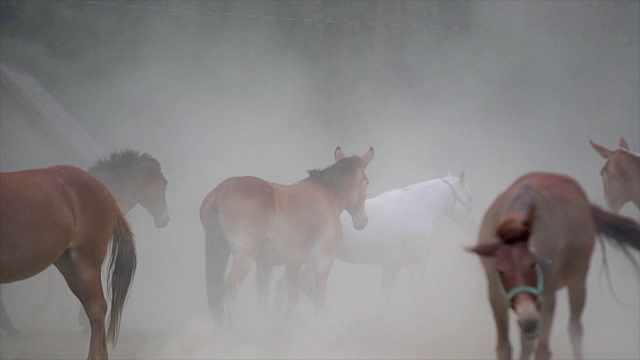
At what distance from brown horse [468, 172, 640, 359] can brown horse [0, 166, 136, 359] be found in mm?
2351

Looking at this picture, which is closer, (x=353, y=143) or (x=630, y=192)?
(x=630, y=192)

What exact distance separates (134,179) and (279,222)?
1.44m

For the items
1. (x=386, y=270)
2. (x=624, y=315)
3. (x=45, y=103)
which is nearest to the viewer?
(x=624, y=315)

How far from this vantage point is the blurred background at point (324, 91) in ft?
33.4

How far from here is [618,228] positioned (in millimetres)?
4723

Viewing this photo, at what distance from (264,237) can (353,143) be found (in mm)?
3708

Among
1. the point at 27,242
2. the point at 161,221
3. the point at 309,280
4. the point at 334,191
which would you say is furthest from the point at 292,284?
the point at 27,242

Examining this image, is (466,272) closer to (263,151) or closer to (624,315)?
(624,315)

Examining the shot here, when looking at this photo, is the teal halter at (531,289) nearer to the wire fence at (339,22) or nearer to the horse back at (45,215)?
the horse back at (45,215)

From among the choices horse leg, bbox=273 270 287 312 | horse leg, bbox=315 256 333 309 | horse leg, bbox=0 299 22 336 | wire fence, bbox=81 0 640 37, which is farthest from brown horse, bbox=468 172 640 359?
wire fence, bbox=81 0 640 37

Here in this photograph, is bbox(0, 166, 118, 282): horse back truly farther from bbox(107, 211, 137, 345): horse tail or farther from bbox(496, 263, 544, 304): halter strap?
bbox(496, 263, 544, 304): halter strap

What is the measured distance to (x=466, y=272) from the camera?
940cm

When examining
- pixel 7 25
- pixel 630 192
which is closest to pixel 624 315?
pixel 630 192

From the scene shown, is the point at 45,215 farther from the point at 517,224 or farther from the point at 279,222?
the point at 517,224
